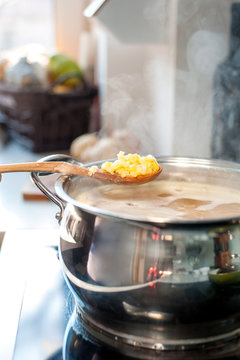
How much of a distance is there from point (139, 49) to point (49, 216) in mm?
1130

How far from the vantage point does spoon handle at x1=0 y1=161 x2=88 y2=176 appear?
0.69m

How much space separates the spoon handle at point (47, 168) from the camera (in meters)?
0.69

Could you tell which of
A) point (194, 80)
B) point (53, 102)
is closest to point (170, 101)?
point (194, 80)

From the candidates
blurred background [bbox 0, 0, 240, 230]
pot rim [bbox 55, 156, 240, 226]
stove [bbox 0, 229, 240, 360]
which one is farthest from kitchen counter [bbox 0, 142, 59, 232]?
pot rim [bbox 55, 156, 240, 226]

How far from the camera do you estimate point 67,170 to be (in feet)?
2.31

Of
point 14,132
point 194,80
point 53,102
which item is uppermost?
point 194,80

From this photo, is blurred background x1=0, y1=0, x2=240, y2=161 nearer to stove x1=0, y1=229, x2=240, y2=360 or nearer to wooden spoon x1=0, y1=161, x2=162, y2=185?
wooden spoon x1=0, y1=161, x2=162, y2=185

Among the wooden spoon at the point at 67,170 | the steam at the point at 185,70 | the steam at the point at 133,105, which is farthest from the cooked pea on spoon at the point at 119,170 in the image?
the steam at the point at 133,105

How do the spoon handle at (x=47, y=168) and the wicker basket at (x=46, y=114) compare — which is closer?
the spoon handle at (x=47, y=168)

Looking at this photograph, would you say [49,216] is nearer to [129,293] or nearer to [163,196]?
[163,196]

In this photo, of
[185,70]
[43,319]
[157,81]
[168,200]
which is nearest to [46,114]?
[157,81]

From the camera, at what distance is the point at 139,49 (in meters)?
2.20

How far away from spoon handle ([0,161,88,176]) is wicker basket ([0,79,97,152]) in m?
1.67

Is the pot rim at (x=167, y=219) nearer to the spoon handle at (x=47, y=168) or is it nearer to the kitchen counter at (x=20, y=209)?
the spoon handle at (x=47, y=168)
